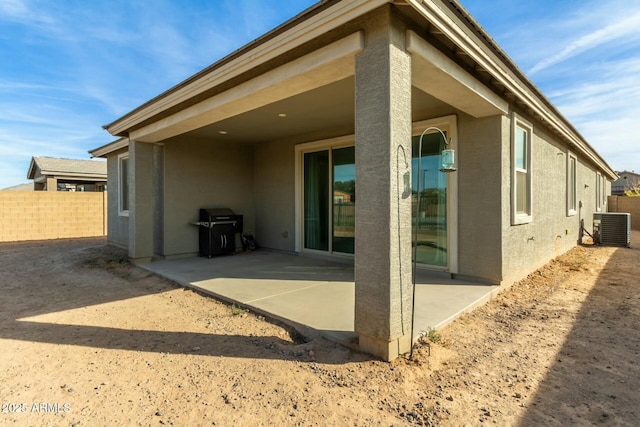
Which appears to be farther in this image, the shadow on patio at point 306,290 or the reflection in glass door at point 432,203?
the reflection in glass door at point 432,203

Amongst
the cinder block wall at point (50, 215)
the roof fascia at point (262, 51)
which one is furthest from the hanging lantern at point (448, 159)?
the cinder block wall at point (50, 215)

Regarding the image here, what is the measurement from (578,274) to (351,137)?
5176 mm

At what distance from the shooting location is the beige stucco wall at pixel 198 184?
7355mm

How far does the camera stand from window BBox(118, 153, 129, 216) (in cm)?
862

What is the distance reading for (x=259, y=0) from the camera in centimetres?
604

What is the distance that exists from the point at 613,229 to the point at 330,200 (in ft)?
30.6

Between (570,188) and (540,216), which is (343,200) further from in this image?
(570,188)

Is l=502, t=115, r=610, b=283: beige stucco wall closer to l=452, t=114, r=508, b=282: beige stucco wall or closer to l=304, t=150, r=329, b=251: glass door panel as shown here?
l=452, t=114, r=508, b=282: beige stucco wall

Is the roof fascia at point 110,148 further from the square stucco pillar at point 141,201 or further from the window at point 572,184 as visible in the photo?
the window at point 572,184

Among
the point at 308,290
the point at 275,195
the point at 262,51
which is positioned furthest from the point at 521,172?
the point at 275,195

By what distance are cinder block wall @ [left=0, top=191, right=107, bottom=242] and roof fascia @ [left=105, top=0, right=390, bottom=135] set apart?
31.1 feet

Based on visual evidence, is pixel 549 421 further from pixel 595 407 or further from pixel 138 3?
pixel 138 3

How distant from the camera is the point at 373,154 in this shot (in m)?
2.69

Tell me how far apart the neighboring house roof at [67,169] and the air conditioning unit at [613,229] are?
2154 centimetres
